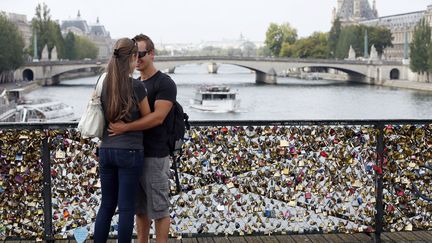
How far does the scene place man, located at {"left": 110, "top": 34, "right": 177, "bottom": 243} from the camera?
157 inches

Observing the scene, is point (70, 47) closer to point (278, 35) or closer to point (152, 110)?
point (278, 35)

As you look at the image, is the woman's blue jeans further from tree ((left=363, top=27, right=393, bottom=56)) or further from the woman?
tree ((left=363, top=27, right=393, bottom=56))

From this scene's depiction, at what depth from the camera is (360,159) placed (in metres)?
5.04

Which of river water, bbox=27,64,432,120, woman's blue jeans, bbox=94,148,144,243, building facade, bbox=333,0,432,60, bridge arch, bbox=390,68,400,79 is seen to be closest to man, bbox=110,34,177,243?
woman's blue jeans, bbox=94,148,144,243

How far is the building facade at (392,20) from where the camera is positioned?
88.9 meters

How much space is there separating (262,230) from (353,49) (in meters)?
73.8

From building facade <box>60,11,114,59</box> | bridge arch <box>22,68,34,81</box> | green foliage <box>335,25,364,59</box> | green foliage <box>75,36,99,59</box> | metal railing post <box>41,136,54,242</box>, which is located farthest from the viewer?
building facade <box>60,11,114,59</box>

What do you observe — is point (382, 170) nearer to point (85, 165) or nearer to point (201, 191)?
point (201, 191)

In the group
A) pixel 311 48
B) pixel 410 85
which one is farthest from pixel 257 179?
pixel 311 48

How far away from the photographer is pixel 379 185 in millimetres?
5062

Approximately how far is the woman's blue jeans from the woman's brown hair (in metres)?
0.20

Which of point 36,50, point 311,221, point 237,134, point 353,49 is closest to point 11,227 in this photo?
point 237,134

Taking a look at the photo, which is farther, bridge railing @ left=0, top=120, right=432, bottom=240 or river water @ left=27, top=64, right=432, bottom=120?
river water @ left=27, top=64, right=432, bottom=120

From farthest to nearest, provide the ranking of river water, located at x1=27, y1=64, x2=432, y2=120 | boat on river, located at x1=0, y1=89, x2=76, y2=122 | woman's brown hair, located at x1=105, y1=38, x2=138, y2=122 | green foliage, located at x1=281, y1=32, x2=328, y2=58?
1. green foliage, located at x1=281, y1=32, x2=328, y2=58
2. river water, located at x1=27, y1=64, x2=432, y2=120
3. boat on river, located at x1=0, y1=89, x2=76, y2=122
4. woman's brown hair, located at x1=105, y1=38, x2=138, y2=122
